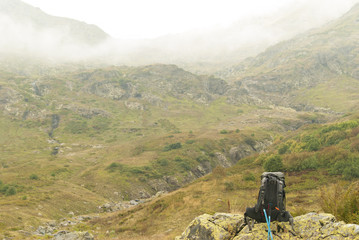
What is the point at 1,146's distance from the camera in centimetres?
10062

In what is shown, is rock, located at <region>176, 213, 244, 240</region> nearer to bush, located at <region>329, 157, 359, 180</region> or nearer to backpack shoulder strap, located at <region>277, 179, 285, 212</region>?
backpack shoulder strap, located at <region>277, 179, 285, 212</region>

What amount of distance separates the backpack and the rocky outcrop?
1.87 feet

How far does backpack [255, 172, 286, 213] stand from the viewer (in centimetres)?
715

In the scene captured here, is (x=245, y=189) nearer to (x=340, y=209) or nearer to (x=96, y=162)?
(x=340, y=209)

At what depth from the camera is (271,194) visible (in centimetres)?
728

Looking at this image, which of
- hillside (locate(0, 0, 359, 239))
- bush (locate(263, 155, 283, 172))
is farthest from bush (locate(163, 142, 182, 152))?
bush (locate(263, 155, 283, 172))

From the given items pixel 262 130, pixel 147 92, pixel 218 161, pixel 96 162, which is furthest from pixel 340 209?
pixel 147 92

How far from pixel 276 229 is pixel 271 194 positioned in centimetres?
107

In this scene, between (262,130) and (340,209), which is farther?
(262,130)

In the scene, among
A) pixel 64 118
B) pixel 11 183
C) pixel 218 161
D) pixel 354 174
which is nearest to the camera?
pixel 354 174

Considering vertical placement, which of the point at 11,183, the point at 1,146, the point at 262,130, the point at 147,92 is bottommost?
the point at 1,146

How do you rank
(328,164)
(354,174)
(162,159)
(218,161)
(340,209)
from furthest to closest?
(218,161) → (162,159) → (328,164) → (354,174) → (340,209)

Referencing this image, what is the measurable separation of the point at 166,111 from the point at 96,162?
9558cm

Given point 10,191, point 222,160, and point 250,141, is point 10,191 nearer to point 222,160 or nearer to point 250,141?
point 222,160
